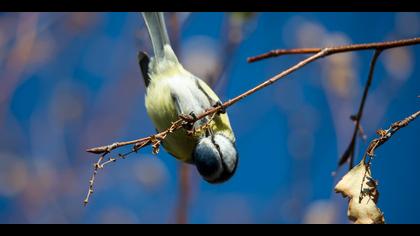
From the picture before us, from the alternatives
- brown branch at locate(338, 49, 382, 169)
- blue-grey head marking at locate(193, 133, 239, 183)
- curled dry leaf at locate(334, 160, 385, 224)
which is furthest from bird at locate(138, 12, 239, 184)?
curled dry leaf at locate(334, 160, 385, 224)

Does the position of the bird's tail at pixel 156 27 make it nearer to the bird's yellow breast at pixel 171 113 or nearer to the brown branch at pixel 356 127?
the bird's yellow breast at pixel 171 113

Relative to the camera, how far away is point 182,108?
2447 millimetres

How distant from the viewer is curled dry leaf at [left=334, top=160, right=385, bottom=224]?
4.19ft

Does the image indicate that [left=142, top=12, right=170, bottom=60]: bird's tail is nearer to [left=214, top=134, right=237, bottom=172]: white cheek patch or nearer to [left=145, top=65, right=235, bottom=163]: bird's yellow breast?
[left=145, top=65, right=235, bottom=163]: bird's yellow breast

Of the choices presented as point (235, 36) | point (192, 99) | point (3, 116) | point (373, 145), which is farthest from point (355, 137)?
point (3, 116)

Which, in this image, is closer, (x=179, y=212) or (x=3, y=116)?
(x=179, y=212)

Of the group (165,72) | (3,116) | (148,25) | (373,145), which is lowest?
(373,145)

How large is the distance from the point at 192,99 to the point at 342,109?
121cm

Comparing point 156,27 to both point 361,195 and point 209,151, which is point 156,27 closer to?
point 209,151

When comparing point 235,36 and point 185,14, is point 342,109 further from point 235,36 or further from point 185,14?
point 185,14

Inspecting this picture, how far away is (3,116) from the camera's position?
3834 millimetres

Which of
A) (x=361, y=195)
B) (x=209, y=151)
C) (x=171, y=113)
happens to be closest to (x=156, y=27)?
(x=171, y=113)

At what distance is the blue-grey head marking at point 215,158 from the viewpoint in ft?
7.08

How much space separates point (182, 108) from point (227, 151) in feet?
1.18
